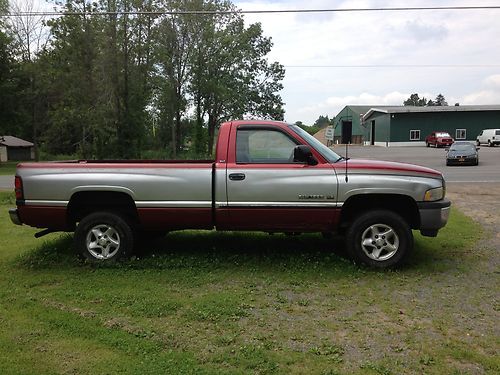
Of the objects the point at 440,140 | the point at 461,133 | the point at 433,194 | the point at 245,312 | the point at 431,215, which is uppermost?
the point at 461,133

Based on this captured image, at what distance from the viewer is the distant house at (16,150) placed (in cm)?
5978

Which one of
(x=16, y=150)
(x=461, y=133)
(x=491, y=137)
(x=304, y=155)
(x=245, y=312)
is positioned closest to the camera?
(x=245, y=312)

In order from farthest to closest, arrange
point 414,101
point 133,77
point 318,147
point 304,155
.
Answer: point 414,101 → point 133,77 → point 318,147 → point 304,155

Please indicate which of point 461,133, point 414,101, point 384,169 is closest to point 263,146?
point 384,169

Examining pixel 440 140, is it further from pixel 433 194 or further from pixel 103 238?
pixel 103 238

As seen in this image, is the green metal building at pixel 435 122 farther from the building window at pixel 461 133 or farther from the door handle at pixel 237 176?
the door handle at pixel 237 176

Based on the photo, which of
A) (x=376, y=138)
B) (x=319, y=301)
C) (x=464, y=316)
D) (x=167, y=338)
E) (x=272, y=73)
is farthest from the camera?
(x=376, y=138)

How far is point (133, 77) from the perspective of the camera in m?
37.0

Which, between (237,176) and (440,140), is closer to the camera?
(237,176)

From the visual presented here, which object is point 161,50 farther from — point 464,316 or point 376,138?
point 464,316

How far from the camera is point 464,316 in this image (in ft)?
14.8

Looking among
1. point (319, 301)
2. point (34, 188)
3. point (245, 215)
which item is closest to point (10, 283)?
point (34, 188)

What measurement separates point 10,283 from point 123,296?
1600mm

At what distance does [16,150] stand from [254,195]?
63727 mm
